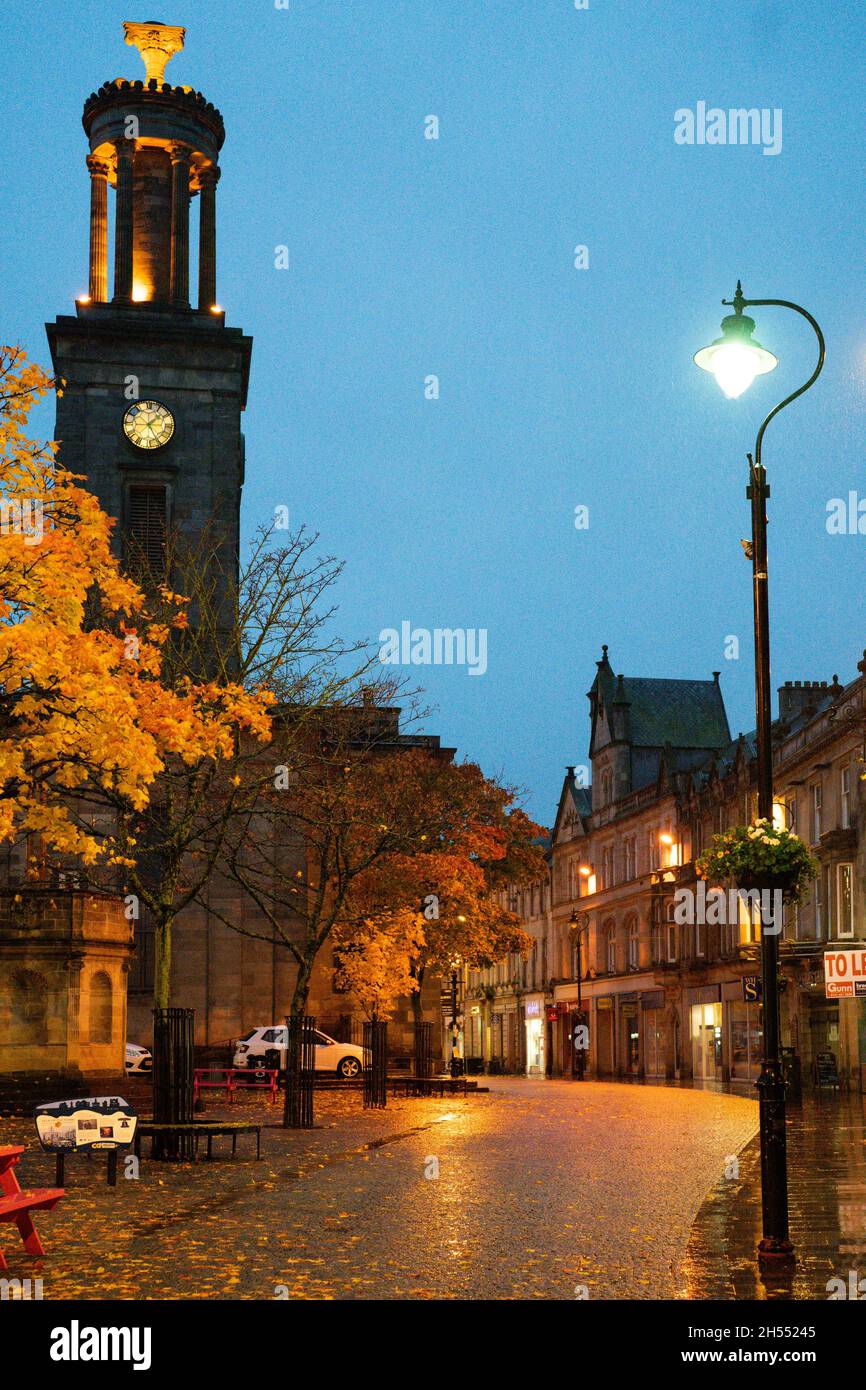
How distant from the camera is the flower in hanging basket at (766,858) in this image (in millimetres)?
14258

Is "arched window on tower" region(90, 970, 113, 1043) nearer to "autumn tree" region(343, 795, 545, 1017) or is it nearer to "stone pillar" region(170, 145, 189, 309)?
"autumn tree" region(343, 795, 545, 1017)

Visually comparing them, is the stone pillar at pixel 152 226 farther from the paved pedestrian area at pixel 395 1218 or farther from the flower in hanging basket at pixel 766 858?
the flower in hanging basket at pixel 766 858

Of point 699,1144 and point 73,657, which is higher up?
point 73,657

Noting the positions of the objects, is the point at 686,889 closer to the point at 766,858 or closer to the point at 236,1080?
the point at 236,1080

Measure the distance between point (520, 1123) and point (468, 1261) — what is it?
66.8 feet

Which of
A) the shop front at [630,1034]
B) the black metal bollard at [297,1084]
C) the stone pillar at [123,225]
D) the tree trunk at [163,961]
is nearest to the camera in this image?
the tree trunk at [163,961]

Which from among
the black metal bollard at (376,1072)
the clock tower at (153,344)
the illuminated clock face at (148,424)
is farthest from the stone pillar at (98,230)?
the black metal bollard at (376,1072)

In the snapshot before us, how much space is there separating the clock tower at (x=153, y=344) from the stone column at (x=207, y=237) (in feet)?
0.15

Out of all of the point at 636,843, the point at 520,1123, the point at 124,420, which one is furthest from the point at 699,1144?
the point at 636,843

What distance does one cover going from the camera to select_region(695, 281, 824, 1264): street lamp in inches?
479

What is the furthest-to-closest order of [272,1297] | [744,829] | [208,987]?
1. [208,987]
2. [744,829]
3. [272,1297]

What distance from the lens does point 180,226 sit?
54.5 meters
